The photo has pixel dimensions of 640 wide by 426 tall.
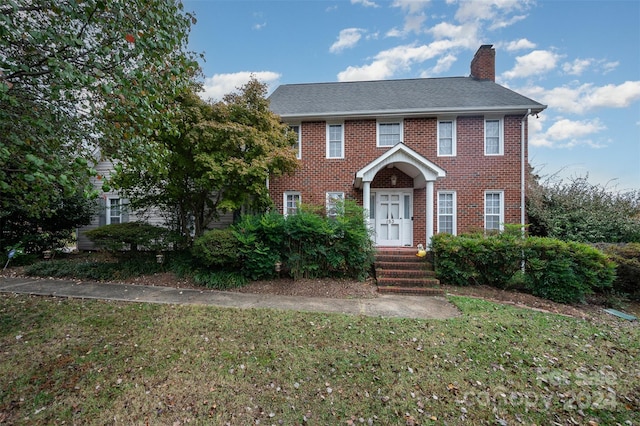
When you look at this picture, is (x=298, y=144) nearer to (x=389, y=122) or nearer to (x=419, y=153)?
(x=389, y=122)

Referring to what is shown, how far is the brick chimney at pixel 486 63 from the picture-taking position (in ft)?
37.2

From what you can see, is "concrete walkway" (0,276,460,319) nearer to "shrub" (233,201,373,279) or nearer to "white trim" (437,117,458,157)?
"shrub" (233,201,373,279)

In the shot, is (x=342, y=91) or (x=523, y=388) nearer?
(x=523, y=388)

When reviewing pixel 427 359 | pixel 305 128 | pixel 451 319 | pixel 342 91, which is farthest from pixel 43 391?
pixel 342 91

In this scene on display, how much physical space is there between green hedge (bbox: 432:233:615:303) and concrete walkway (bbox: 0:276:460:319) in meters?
1.46

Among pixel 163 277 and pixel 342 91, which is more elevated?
pixel 342 91

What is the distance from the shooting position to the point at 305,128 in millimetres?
10133

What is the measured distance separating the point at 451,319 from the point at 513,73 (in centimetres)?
1276

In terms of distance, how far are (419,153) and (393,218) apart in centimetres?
263

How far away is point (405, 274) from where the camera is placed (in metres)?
6.98

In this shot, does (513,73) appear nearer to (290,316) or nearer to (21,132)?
(290,316)

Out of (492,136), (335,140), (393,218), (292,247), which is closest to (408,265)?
(393,218)

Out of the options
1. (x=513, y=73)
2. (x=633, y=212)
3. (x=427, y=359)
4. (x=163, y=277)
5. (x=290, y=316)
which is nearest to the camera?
(x=427, y=359)

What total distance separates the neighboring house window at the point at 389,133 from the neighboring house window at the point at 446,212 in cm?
276
